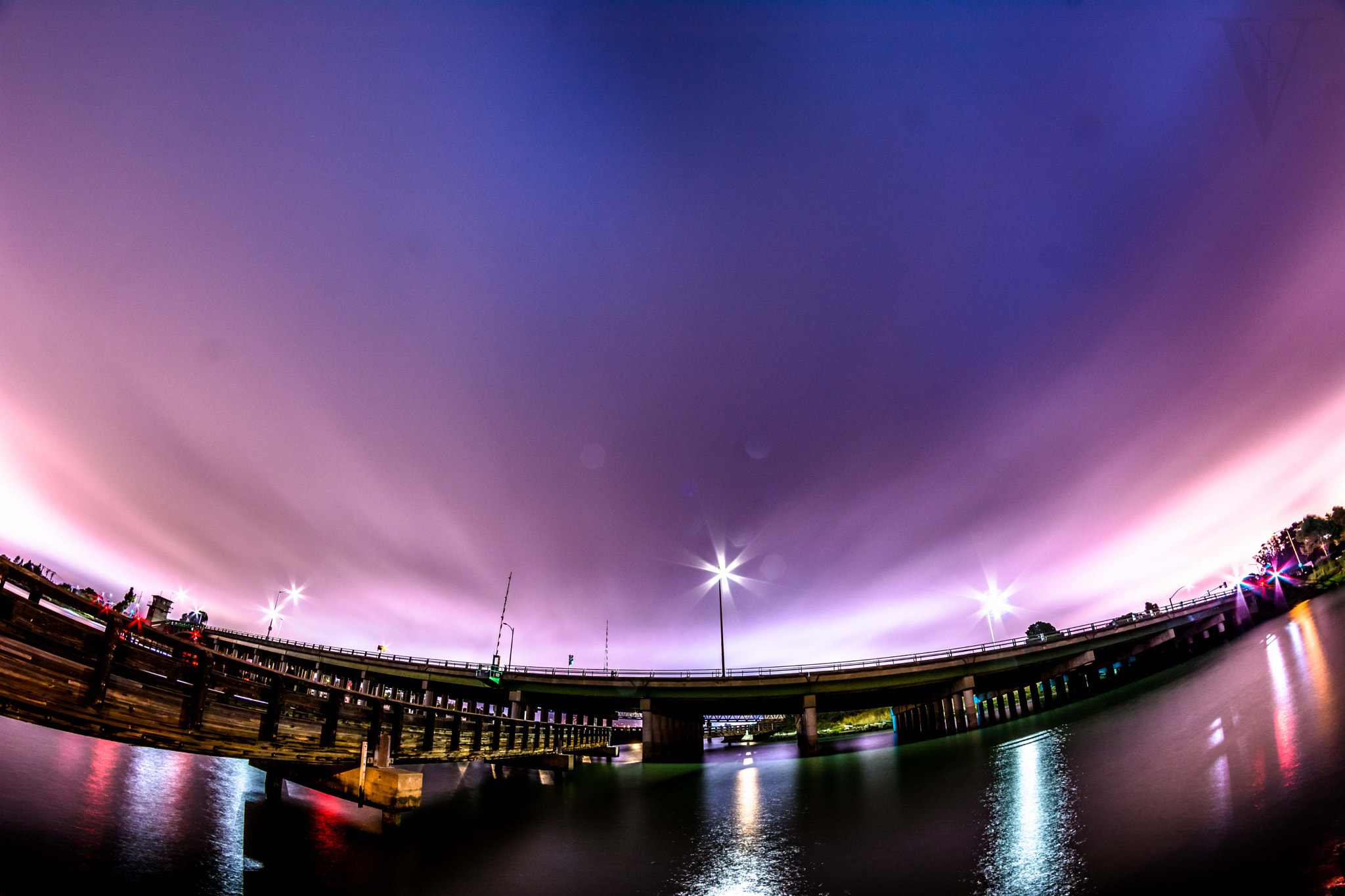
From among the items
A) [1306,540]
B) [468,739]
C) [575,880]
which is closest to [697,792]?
[468,739]

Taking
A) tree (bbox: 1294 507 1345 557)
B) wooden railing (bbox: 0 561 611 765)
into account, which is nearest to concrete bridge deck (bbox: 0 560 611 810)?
wooden railing (bbox: 0 561 611 765)

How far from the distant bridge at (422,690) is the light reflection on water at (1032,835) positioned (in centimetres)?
1441

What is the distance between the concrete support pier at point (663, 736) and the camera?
5906 centimetres

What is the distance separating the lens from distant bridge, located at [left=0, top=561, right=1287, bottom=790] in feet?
27.2

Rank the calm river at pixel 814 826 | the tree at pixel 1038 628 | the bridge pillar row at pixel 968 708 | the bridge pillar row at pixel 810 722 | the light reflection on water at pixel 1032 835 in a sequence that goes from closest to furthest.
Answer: the light reflection on water at pixel 1032 835
the calm river at pixel 814 826
the bridge pillar row at pixel 968 708
the bridge pillar row at pixel 810 722
the tree at pixel 1038 628

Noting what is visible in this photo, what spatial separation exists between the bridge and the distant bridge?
5cm

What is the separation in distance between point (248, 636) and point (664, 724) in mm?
93652

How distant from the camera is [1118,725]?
2714 centimetres

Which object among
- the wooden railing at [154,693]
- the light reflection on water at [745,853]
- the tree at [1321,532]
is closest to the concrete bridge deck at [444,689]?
the wooden railing at [154,693]

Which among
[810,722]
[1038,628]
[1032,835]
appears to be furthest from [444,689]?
[1038,628]

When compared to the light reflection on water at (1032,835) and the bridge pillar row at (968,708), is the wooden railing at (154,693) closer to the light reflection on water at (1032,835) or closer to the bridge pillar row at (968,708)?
the light reflection on water at (1032,835)

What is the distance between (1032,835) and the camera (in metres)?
11.1

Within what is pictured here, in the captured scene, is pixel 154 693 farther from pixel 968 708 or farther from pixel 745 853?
pixel 968 708

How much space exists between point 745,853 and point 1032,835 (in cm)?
666
